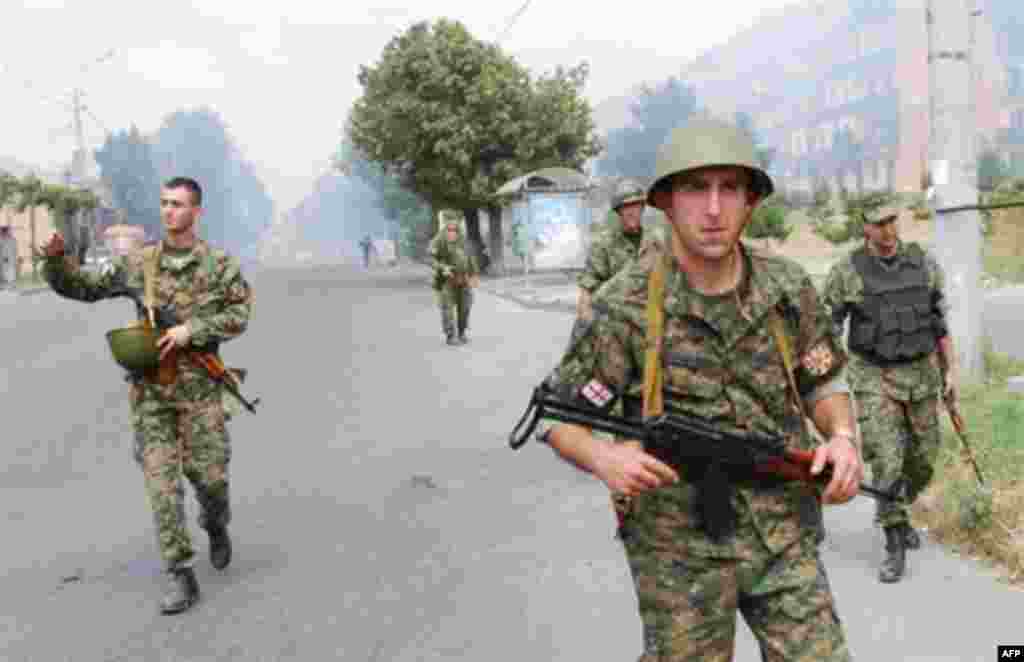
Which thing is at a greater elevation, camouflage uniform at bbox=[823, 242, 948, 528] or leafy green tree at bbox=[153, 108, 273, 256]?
leafy green tree at bbox=[153, 108, 273, 256]

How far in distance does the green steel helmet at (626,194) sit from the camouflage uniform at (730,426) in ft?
13.8

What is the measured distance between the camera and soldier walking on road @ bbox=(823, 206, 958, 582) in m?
5.21

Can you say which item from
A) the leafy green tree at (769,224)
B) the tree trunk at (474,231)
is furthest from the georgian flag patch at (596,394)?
the tree trunk at (474,231)

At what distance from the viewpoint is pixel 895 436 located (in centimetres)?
527

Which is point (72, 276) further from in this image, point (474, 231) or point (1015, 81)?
point (1015, 81)

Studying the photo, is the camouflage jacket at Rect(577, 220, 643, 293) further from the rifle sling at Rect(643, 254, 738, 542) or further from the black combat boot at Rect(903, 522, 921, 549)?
the rifle sling at Rect(643, 254, 738, 542)

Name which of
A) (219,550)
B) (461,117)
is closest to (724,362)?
(219,550)

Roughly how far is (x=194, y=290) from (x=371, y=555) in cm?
151

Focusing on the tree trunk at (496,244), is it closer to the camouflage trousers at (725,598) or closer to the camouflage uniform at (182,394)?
the camouflage uniform at (182,394)

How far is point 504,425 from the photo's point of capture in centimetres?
939

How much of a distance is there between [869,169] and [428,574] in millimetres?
150656

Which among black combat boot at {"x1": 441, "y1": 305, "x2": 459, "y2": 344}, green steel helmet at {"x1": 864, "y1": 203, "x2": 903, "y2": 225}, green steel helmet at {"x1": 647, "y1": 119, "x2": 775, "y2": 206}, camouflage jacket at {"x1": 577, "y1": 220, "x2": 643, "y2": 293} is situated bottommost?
black combat boot at {"x1": 441, "y1": 305, "x2": 459, "y2": 344}

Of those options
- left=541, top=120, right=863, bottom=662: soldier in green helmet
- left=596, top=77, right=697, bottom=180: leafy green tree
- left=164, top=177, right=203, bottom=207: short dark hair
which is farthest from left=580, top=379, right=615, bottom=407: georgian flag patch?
left=596, top=77, right=697, bottom=180: leafy green tree

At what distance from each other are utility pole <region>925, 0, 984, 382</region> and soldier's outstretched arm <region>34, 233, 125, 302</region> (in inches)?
209
